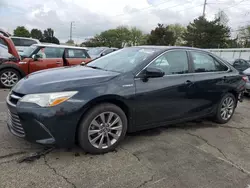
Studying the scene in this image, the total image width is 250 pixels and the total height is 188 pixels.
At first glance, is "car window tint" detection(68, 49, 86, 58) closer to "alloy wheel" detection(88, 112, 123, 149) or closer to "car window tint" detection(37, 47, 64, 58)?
"car window tint" detection(37, 47, 64, 58)

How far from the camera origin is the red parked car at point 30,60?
779 centimetres

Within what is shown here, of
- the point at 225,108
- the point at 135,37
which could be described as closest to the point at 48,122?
the point at 225,108

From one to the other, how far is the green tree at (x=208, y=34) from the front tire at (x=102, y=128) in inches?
1757

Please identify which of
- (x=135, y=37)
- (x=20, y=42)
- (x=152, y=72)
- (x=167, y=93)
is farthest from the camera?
(x=135, y=37)

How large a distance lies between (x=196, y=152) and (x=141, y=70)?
1.46 metres

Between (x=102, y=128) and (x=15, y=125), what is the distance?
1109 millimetres

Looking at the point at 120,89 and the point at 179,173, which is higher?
the point at 120,89

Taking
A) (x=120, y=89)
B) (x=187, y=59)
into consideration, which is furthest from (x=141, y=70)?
(x=187, y=59)

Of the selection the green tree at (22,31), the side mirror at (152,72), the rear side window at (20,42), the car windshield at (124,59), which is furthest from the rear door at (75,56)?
the green tree at (22,31)

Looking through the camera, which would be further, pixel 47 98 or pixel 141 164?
pixel 141 164

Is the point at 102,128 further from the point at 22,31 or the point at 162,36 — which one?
the point at 22,31

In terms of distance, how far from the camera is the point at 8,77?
781 centimetres

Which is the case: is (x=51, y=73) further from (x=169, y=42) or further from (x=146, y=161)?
(x=169, y=42)

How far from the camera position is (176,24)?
77.7 m
